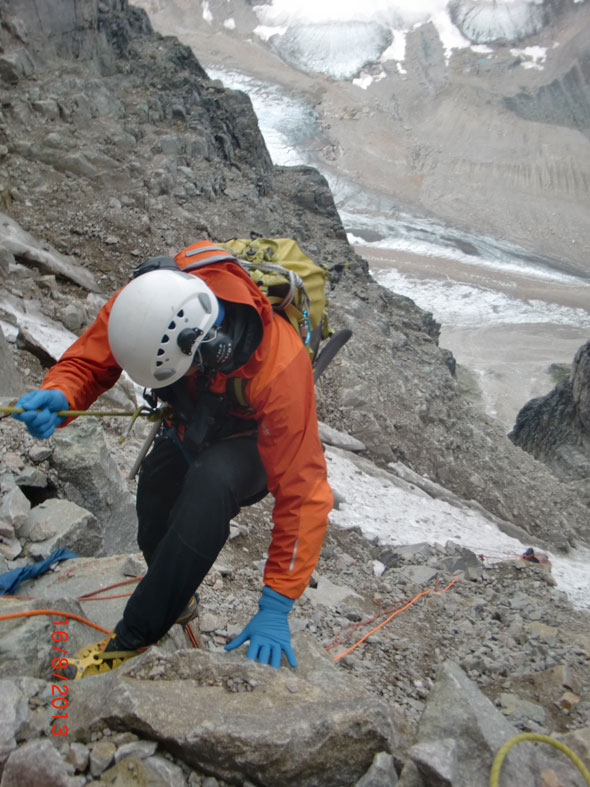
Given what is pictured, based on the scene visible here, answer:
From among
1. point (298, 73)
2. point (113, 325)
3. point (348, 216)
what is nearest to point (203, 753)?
point (113, 325)

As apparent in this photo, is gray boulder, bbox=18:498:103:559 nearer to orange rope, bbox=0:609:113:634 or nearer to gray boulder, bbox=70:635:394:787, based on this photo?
orange rope, bbox=0:609:113:634

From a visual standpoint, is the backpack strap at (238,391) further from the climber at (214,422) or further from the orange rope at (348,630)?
the orange rope at (348,630)

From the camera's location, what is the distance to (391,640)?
4.72 metres

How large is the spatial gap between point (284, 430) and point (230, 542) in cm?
311

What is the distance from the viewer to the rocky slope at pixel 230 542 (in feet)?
7.63

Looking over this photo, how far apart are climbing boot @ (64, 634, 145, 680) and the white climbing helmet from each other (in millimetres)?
1183

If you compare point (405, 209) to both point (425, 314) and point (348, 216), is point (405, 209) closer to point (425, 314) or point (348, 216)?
point (348, 216)

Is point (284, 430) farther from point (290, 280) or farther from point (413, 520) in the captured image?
point (413, 520)

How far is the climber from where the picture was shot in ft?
8.97

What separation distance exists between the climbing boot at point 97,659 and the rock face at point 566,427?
65.5 feet

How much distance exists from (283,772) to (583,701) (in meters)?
2.34

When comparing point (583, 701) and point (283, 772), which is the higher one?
point (283, 772)

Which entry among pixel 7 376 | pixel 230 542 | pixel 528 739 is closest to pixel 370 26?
pixel 7 376

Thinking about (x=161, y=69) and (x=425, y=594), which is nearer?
(x=425, y=594)
